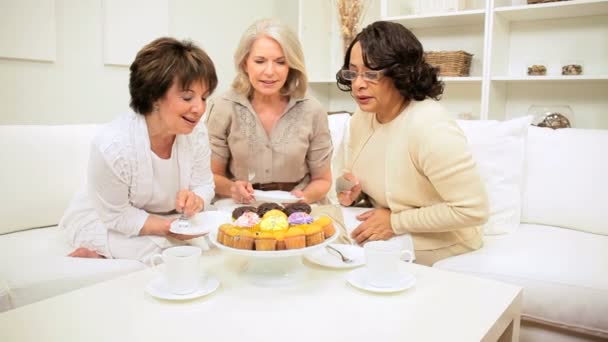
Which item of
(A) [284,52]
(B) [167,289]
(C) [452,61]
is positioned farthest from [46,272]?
(C) [452,61]

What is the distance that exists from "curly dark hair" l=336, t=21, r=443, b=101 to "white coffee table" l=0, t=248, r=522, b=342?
27.7 inches

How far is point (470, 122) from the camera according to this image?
7.02ft

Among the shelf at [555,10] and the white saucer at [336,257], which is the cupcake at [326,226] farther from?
the shelf at [555,10]

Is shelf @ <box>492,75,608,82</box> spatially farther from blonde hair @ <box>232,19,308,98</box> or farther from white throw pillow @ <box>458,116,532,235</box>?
blonde hair @ <box>232,19,308,98</box>

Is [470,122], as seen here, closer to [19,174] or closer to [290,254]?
[290,254]

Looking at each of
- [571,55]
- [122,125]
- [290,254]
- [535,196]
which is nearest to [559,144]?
[535,196]

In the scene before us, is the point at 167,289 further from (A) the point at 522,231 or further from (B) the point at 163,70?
(A) the point at 522,231

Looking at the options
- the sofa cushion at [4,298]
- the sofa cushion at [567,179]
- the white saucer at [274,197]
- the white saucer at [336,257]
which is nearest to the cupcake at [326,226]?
the white saucer at [336,257]

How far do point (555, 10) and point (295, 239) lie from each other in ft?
7.60

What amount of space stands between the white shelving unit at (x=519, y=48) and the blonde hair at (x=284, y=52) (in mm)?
1285

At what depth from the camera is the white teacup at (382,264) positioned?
3.78 feet

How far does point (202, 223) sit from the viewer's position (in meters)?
1.46

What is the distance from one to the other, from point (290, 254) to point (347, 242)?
626 mm

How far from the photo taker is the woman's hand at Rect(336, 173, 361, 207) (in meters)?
1.92
